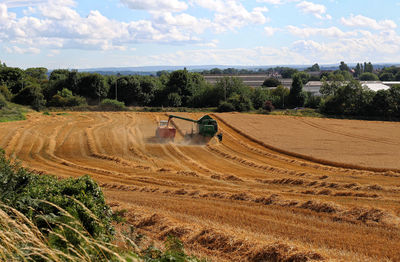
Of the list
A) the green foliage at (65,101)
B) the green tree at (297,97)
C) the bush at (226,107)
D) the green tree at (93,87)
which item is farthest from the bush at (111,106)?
the green tree at (297,97)

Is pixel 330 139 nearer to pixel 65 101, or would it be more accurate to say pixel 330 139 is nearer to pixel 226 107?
pixel 226 107

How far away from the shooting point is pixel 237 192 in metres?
17.2

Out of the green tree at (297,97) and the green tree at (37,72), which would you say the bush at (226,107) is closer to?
the green tree at (297,97)

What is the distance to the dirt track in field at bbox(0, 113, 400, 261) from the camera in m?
10.7

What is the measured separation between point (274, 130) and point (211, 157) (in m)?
15.2

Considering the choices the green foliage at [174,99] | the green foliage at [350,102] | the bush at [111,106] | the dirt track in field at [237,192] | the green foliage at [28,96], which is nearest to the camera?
the dirt track in field at [237,192]

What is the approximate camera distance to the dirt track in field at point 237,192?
1067 centimetres

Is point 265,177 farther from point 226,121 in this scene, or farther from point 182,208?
point 226,121

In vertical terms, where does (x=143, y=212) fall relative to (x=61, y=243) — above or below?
below

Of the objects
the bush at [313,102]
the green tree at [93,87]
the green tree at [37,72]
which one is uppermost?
the green tree at [37,72]

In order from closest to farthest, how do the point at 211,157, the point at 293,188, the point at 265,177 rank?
the point at 293,188, the point at 265,177, the point at 211,157

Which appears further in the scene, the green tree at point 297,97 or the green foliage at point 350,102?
the green tree at point 297,97

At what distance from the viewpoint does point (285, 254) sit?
31.1 feet

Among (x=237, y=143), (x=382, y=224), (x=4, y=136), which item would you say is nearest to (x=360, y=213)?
(x=382, y=224)
